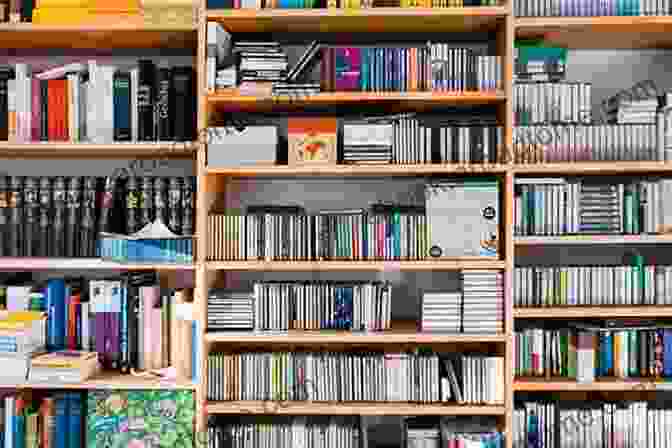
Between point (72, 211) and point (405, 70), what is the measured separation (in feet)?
4.29

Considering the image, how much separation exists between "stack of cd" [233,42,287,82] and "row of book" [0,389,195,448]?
115 cm

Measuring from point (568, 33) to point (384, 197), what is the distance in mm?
915

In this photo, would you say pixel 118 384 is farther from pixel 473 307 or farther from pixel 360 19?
pixel 360 19

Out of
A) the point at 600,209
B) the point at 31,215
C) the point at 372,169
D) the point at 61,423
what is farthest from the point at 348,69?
the point at 61,423

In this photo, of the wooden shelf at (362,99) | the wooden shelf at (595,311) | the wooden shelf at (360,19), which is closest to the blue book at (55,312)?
the wooden shelf at (362,99)

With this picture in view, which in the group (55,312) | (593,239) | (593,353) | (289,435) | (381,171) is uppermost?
(381,171)

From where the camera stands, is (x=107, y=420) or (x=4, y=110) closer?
(x=107, y=420)

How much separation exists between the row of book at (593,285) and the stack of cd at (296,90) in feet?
3.19

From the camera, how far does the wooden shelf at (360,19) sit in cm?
249

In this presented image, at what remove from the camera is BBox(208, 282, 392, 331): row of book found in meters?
2.58

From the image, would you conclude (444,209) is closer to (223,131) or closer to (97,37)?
(223,131)

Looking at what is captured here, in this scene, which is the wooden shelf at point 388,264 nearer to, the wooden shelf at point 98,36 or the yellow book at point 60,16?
the wooden shelf at point 98,36

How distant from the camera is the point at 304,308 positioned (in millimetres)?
2594

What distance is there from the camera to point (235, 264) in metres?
2.56
